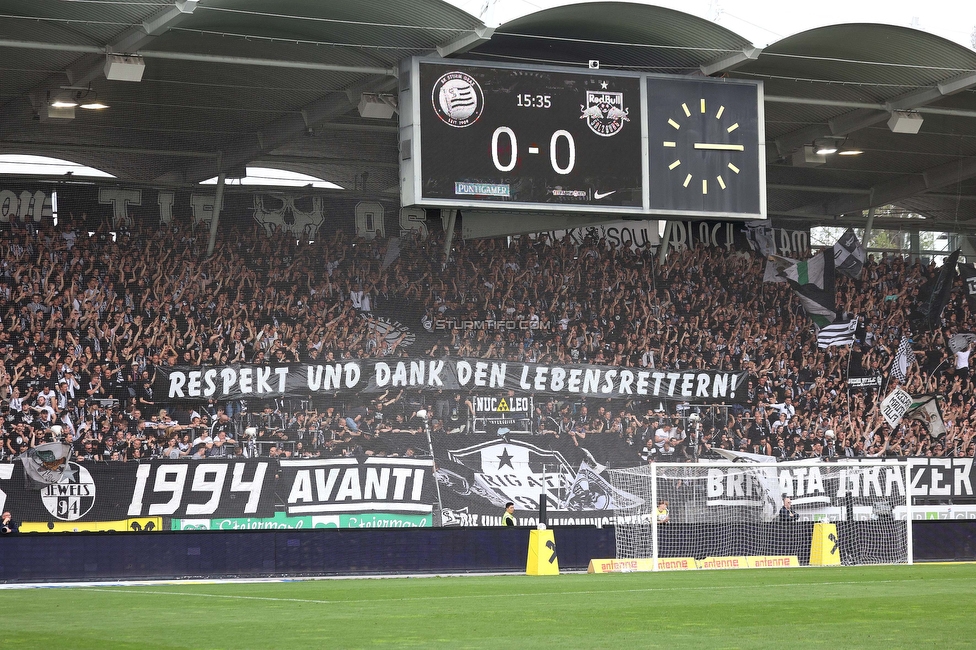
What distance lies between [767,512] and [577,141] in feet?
44.2

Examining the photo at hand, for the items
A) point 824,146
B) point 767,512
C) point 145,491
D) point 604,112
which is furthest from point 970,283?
point 145,491

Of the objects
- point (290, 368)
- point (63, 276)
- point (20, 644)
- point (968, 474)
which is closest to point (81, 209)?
point (63, 276)

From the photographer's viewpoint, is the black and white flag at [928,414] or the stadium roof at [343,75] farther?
the black and white flag at [928,414]

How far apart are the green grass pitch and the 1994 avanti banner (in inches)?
340

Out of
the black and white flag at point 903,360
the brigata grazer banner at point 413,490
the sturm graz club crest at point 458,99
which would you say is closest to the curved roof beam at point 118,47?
the sturm graz club crest at point 458,99

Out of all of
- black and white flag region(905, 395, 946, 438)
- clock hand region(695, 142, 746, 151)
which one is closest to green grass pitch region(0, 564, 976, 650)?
clock hand region(695, 142, 746, 151)

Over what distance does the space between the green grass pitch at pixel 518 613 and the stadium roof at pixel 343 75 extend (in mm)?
8383

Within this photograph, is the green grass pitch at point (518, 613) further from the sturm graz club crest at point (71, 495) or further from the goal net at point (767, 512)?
the sturm graz club crest at point (71, 495)

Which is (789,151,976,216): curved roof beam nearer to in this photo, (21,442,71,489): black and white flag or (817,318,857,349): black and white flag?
(817,318,857,349): black and white flag

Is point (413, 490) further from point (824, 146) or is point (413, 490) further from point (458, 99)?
point (824, 146)

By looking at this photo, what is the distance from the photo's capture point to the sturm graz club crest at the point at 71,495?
80.5ft

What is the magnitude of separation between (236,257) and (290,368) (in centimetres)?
275

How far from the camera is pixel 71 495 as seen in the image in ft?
80.8

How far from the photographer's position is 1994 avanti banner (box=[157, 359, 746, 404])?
88.4 ft
